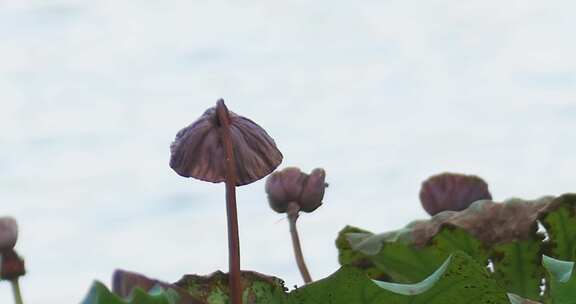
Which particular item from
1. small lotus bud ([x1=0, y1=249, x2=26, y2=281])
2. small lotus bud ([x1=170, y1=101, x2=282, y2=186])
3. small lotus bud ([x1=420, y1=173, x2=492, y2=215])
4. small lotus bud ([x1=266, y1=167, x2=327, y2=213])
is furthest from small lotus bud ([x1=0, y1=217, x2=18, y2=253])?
small lotus bud ([x1=420, y1=173, x2=492, y2=215])

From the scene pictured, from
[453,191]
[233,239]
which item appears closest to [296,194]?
[453,191]

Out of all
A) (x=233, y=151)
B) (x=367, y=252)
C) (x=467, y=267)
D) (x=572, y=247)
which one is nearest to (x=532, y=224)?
(x=572, y=247)

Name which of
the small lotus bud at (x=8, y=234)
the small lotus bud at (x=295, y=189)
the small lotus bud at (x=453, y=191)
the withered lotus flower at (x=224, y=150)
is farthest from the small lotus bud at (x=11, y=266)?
the small lotus bud at (x=453, y=191)

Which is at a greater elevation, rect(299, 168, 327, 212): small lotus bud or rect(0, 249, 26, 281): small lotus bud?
rect(299, 168, 327, 212): small lotus bud

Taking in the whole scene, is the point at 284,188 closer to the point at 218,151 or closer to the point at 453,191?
the point at 453,191

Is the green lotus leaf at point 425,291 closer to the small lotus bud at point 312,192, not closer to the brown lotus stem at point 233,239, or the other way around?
the brown lotus stem at point 233,239

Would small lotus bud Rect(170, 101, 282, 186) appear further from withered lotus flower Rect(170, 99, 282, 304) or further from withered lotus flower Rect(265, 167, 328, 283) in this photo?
withered lotus flower Rect(265, 167, 328, 283)

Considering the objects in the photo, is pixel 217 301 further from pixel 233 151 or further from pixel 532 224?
pixel 532 224
